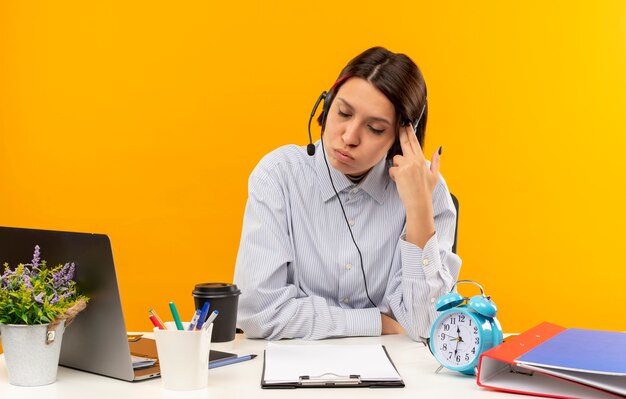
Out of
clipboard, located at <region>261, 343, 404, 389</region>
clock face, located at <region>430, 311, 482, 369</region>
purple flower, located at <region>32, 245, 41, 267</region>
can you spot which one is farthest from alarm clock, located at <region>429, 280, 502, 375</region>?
purple flower, located at <region>32, 245, 41, 267</region>

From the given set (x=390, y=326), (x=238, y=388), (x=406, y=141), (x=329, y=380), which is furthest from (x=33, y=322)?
(x=406, y=141)

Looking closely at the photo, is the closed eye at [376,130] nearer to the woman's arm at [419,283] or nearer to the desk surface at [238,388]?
the woman's arm at [419,283]

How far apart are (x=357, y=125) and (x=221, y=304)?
0.60 m

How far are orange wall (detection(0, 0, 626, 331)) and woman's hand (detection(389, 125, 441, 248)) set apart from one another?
1260 mm

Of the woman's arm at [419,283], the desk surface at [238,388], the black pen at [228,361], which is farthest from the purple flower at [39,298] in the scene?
the woman's arm at [419,283]

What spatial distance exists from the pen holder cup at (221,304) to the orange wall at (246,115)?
1.62 m

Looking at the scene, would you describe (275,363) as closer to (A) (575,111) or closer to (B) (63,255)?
(B) (63,255)

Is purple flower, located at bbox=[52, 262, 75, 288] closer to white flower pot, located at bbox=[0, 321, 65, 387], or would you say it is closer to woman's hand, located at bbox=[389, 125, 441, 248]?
white flower pot, located at bbox=[0, 321, 65, 387]

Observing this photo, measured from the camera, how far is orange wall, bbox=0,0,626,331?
330cm

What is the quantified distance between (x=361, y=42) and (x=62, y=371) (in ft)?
7.42

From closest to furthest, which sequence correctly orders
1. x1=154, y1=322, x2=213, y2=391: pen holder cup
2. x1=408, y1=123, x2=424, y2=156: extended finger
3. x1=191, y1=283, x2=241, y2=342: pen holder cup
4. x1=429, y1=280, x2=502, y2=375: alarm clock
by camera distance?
x1=154, y1=322, x2=213, y2=391: pen holder cup → x1=429, y1=280, x2=502, y2=375: alarm clock → x1=191, y1=283, x2=241, y2=342: pen holder cup → x1=408, y1=123, x2=424, y2=156: extended finger

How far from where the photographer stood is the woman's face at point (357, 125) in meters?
2.00

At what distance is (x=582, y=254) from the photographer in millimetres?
3416

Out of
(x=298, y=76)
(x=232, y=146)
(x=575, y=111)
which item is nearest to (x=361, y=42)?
(x=298, y=76)
